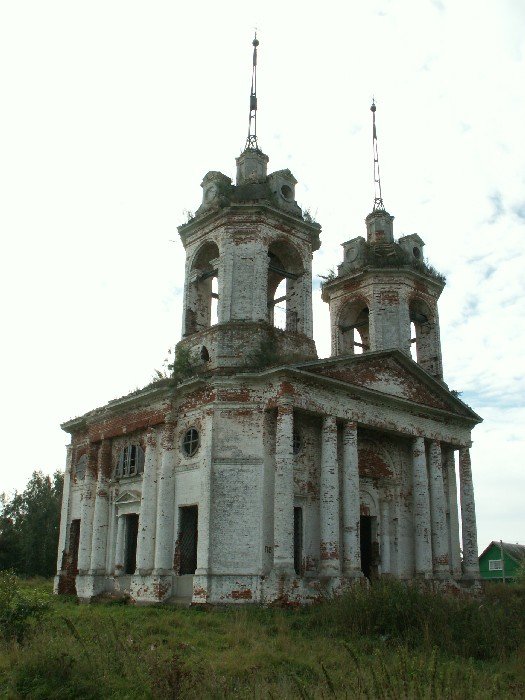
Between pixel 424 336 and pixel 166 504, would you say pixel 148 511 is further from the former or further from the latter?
pixel 424 336

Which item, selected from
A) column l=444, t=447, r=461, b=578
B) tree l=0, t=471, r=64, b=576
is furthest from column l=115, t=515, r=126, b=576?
tree l=0, t=471, r=64, b=576

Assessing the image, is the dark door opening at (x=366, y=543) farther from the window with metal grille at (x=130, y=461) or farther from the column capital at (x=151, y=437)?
the window with metal grille at (x=130, y=461)

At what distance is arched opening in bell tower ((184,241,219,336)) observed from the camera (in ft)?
62.5

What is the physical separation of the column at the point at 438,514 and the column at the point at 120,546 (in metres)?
8.37

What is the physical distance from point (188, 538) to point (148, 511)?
4.17ft

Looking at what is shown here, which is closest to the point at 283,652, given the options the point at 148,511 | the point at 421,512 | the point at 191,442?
the point at 191,442

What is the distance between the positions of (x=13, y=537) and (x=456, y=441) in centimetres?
2603

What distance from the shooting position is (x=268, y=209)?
→ 60.4ft

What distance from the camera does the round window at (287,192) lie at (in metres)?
19.6

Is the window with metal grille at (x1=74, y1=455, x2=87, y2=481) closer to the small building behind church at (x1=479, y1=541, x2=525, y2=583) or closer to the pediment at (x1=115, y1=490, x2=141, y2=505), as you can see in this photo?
the pediment at (x1=115, y1=490, x2=141, y2=505)

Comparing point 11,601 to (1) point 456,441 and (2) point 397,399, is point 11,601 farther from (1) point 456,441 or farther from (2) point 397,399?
(1) point 456,441

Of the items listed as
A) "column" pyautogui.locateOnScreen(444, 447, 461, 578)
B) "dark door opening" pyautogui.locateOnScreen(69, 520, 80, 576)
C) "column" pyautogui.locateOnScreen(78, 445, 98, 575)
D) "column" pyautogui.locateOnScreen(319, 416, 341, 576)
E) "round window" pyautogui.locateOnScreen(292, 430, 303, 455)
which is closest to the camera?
"column" pyautogui.locateOnScreen(319, 416, 341, 576)

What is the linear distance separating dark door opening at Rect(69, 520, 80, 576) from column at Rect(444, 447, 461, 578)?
11.0 metres

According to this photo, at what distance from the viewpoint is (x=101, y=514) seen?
741 inches
